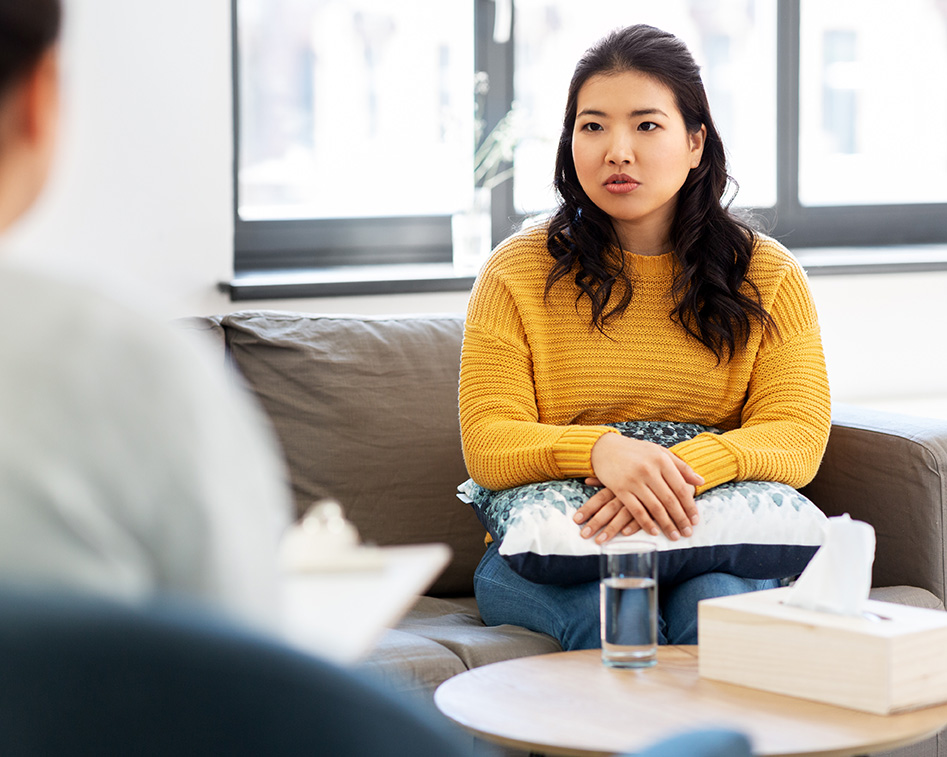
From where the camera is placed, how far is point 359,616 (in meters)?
0.68

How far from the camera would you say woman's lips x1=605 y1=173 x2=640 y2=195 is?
1886 millimetres

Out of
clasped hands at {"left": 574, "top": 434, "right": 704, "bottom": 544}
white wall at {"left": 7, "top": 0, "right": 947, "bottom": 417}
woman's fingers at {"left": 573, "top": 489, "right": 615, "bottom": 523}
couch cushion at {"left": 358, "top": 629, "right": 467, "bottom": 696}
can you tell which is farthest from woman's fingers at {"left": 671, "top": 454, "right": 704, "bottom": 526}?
white wall at {"left": 7, "top": 0, "right": 947, "bottom": 417}

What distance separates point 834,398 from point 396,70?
144 cm

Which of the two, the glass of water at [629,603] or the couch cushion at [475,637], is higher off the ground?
the glass of water at [629,603]

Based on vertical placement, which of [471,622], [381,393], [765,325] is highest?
[765,325]

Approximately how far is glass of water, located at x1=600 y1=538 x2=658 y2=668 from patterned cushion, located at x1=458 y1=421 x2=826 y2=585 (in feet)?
0.88

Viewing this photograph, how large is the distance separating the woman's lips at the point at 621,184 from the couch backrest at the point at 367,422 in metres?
0.48

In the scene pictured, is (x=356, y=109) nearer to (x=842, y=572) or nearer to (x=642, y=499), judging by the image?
(x=642, y=499)

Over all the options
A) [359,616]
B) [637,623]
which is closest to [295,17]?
[637,623]

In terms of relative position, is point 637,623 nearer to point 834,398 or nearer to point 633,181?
point 633,181

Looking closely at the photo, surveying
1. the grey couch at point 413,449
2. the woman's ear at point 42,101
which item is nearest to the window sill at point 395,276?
the grey couch at point 413,449

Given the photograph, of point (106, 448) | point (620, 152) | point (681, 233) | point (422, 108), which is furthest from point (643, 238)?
point (106, 448)

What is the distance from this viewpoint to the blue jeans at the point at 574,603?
1.63m

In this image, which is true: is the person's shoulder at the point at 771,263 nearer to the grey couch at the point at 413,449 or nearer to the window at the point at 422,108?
the grey couch at the point at 413,449
